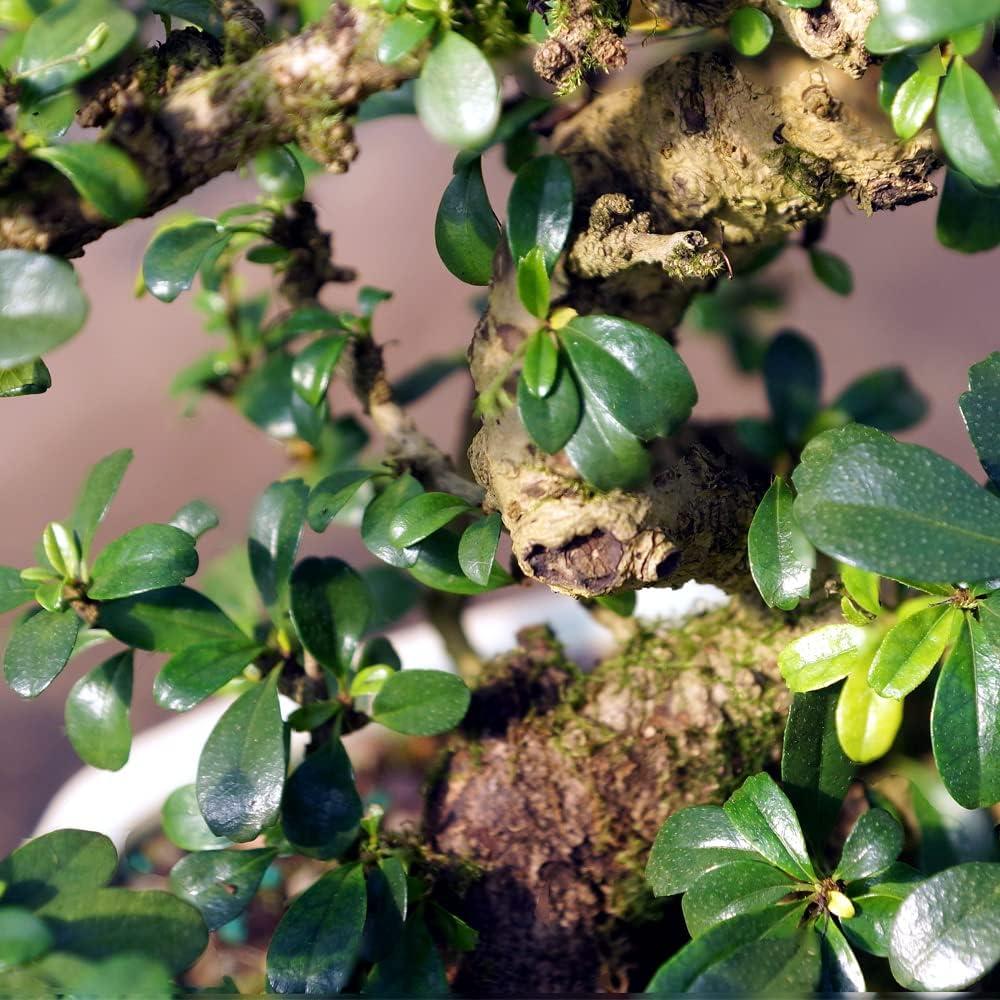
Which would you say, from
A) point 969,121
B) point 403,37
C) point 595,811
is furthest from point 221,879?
point 969,121

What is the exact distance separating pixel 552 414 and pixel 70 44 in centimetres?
34

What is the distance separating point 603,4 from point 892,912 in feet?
1.91

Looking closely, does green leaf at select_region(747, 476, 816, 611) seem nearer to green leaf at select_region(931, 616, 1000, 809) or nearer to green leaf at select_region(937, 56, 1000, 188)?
green leaf at select_region(931, 616, 1000, 809)

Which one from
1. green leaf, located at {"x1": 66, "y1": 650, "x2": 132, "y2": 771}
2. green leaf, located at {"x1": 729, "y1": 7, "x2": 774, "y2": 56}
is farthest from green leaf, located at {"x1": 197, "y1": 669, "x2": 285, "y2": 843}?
green leaf, located at {"x1": 729, "y1": 7, "x2": 774, "y2": 56}

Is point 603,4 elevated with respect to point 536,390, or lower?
elevated

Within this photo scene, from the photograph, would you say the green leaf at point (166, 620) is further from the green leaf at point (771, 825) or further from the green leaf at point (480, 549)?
the green leaf at point (771, 825)

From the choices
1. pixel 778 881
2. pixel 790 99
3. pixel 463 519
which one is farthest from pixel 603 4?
pixel 778 881

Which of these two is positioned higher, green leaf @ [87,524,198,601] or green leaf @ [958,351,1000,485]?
green leaf @ [958,351,1000,485]

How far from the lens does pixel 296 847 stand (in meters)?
0.78

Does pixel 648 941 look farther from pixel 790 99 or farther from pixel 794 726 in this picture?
pixel 790 99

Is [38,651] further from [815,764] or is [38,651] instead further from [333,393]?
[333,393]

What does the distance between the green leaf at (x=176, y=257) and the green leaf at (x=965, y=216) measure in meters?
0.56

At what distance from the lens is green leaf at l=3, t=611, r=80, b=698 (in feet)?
2.27

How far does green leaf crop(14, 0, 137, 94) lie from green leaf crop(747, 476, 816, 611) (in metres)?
0.48
